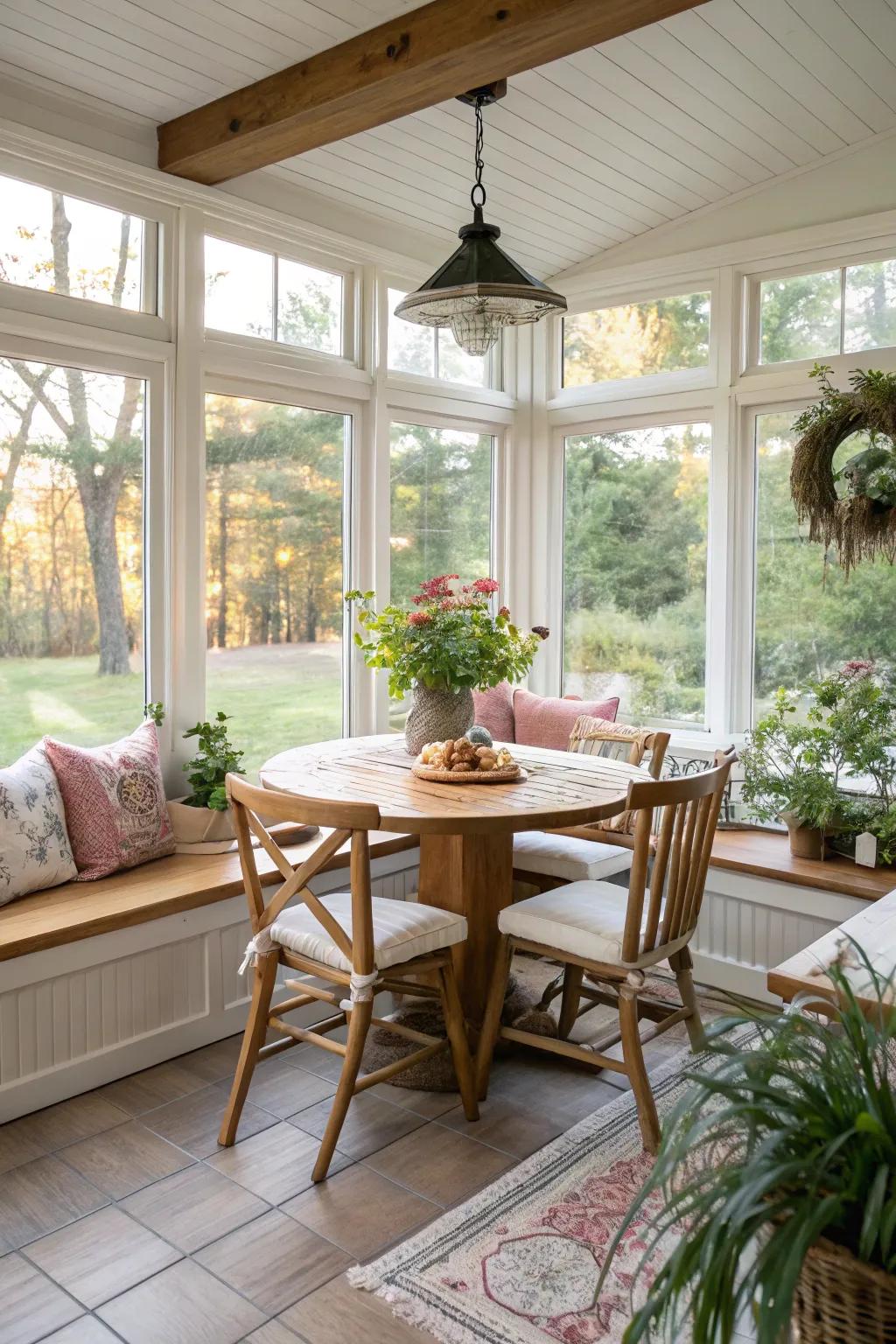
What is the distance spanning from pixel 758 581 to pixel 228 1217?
9.95 feet

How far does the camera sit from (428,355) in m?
4.51

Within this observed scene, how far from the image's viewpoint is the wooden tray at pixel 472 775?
2.95 metres

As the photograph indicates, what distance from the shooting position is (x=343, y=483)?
422cm

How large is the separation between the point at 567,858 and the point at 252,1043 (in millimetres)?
1198

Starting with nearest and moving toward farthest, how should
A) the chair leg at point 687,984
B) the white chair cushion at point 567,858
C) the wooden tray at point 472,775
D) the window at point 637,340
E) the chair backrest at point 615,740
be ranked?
1. the chair leg at point 687,984
2. the wooden tray at point 472,775
3. the white chair cushion at point 567,858
4. the chair backrest at point 615,740
5. the window at point 637,340

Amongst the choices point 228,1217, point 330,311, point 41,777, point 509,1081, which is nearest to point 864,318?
point 330,311

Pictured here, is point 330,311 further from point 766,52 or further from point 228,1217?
point 228,1217

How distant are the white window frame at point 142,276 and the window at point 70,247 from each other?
0.06ft

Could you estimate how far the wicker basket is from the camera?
3.42 ft

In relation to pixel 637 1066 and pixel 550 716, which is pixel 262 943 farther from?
pixel 550 716

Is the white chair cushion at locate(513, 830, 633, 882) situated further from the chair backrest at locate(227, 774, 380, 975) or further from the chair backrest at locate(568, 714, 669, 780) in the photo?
the chair backrest at locate(227, 774, 380, 975)

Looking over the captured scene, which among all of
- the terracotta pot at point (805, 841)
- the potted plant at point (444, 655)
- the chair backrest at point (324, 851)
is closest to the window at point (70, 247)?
the potted plant at point (444, 655)

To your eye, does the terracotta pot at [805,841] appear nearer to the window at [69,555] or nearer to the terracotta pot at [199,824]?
the terracotta pot at [199,824]

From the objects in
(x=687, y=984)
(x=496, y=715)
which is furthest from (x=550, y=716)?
(x=687, y=984)
